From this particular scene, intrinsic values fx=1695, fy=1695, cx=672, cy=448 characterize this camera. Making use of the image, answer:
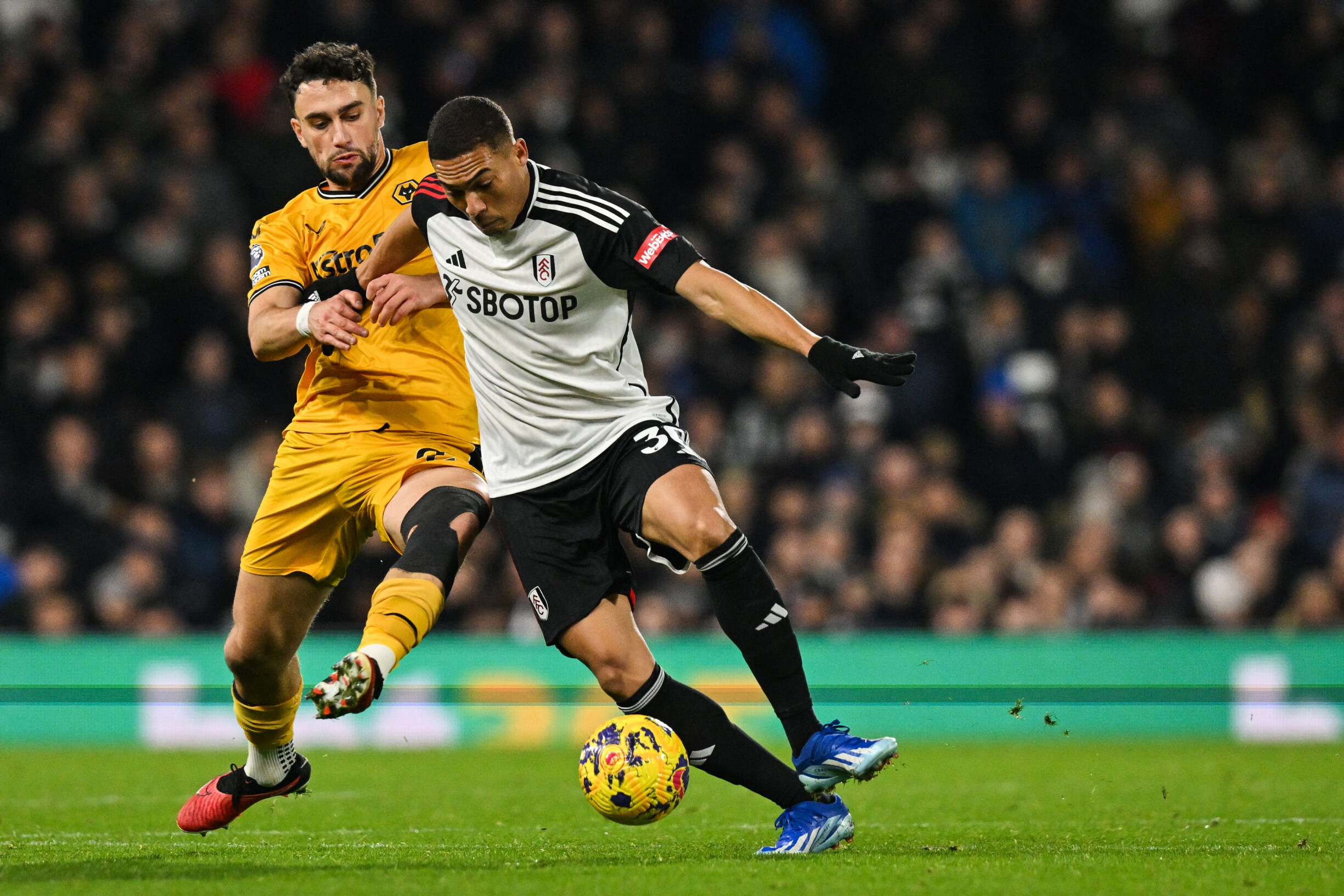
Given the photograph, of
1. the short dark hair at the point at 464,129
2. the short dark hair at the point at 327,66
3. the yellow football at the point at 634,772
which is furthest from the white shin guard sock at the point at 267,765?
the short dark hair at the point at 464,129

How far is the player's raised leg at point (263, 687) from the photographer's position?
6.14 metres

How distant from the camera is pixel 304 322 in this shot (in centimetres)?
571

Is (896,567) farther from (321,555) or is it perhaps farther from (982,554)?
(321,555)

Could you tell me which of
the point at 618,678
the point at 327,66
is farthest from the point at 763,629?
the point at 327,66

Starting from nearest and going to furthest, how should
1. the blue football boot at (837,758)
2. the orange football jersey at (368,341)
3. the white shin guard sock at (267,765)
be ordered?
1. the blue football boot at (837,758)
2. the orange football jersey at (368,341)
3. the white shin guard sock at (267,765)

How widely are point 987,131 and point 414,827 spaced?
925cm

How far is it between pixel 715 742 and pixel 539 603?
2.34ft

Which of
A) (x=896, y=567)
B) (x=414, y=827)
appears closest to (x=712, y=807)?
(x=414, y=827)

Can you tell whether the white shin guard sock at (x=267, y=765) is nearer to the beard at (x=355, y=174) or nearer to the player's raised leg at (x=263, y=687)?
the player's raised leg at (x=263, y=687)

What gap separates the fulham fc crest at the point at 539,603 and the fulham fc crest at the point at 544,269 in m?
0.98

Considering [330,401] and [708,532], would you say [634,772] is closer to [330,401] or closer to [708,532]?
[708,532]

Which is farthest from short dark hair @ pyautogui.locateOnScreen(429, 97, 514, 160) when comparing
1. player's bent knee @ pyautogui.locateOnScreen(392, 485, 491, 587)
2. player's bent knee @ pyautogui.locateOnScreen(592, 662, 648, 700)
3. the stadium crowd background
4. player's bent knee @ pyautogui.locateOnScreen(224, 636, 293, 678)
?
the stadium crowd background

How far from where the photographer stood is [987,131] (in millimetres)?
13930

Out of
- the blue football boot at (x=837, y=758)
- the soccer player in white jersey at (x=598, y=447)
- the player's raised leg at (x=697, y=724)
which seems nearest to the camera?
the blue football boot at (x=837, y=758)
